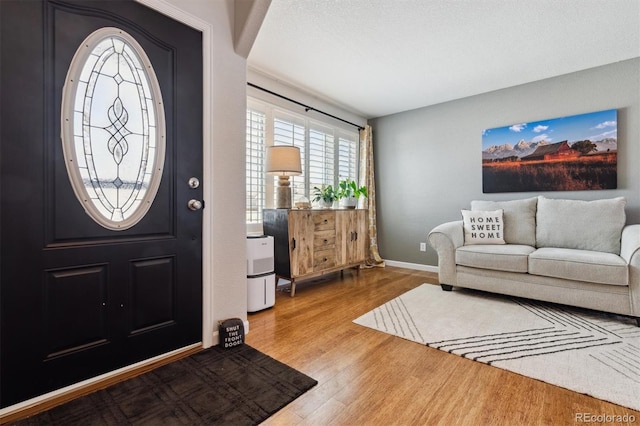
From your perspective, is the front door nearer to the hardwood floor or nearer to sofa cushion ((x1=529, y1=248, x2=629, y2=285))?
the hardwood floor

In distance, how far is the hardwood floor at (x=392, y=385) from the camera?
1288mm

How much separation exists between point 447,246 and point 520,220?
2.98ft

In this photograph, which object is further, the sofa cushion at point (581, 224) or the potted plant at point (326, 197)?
the potted plant at point (326, 197)

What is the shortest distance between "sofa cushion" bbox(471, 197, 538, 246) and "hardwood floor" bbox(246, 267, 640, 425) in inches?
79.4

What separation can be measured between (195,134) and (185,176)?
11.2 inches

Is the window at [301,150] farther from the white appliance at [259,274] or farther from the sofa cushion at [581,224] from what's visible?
the sofa cushion at [581,224]

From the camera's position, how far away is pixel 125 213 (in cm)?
163

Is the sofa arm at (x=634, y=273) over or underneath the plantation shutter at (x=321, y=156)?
underneath

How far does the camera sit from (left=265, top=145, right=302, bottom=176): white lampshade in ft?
9.66

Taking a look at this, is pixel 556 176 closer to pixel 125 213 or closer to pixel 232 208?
pixel 232 208

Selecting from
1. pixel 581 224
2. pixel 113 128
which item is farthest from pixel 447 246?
pixel 113 128

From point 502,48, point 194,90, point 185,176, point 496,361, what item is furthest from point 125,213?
point 502,48

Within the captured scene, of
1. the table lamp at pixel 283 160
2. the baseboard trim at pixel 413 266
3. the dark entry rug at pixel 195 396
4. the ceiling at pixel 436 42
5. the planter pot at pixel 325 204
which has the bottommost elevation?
the dark entry rug at pixel 195 396

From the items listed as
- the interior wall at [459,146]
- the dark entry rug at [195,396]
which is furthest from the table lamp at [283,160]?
the interior wall at [459,146]
